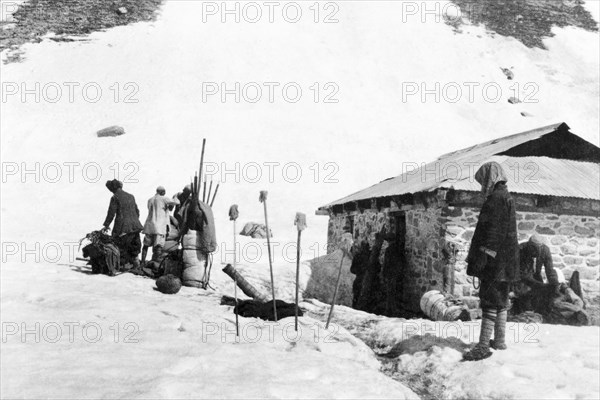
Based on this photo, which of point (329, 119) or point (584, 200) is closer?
point (584, 200)

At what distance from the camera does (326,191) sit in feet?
81.5

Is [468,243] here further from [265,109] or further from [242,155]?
[265,109]

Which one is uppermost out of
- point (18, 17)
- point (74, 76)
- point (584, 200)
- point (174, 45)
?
point (18, 17)

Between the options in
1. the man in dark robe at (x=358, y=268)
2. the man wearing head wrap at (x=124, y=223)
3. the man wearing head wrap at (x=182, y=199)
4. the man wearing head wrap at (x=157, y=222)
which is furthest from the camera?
the man in dark robe at (x=358, y=268)

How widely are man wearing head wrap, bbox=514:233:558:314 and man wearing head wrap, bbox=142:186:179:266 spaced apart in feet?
21.7

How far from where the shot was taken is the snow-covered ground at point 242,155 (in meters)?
4.96

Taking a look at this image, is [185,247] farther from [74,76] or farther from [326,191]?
[74,76]

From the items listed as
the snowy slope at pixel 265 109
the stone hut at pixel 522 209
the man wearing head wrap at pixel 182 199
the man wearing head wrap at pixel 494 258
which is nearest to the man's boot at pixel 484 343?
the man wearing head wrap at pixel 494 258

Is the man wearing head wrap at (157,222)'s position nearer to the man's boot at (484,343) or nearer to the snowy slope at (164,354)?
the snowy slope at (164,354)

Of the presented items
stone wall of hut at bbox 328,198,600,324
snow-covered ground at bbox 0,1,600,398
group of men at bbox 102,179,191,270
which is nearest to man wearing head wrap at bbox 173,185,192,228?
group of men at bbox 102,179,191,270

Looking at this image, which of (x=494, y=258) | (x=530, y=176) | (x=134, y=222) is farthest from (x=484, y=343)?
(x=134, y=222)

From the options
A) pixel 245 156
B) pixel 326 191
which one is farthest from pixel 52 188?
pixel 326 191

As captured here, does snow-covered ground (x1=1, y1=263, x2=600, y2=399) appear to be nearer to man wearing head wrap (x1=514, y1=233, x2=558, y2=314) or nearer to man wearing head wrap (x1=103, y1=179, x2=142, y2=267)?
man wearing head wrap (x1=514, y1=233, x2=558, y2=314)

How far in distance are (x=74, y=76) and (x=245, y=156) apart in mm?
15000
